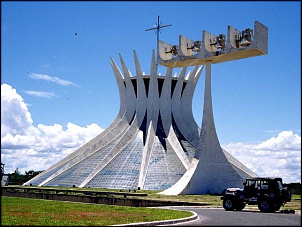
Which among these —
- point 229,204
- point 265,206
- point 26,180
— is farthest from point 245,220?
point 26,180

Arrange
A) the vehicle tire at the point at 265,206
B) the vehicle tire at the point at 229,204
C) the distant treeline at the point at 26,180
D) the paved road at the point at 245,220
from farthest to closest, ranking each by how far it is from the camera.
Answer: the distant treeline at the point at 26,180 → the vehicle tire at the point at 229,204 → the vehicle tire at the point at 265,206 → the paved road at the point at 245,220

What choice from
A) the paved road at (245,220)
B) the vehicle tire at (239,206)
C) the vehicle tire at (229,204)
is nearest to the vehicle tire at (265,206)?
the vehicle tire at (239,206)

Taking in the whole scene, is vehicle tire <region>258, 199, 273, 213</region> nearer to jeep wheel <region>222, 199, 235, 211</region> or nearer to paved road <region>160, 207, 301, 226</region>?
jeep wheel <region>222, 199, 235, 211</region>

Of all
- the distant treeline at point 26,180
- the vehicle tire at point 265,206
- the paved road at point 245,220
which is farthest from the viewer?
the distant treeline at point 26,180

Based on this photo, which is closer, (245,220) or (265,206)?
(245,220)

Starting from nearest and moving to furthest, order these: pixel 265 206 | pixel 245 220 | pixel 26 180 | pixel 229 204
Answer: pixel 245 220
pixel 265 206
pixel 229 204
pixel 26 180

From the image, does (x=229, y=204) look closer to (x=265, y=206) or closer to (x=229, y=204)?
(x=229, y=204)

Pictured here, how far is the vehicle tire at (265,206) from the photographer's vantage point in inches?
782

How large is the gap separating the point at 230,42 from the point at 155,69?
1462 cm

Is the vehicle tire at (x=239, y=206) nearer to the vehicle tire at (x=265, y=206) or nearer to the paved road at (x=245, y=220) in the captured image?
the vehicle tire at (x=265, y=206)

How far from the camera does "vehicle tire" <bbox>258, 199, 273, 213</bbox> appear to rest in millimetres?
19875

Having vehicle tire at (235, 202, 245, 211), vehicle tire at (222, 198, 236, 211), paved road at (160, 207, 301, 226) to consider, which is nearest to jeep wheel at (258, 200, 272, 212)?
vehicle tire at (235, 202, 245, 211)

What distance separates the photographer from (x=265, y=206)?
20031 mm

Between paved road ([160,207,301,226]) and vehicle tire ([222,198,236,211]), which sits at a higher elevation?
vehicle tire ([222,198,236,211])
